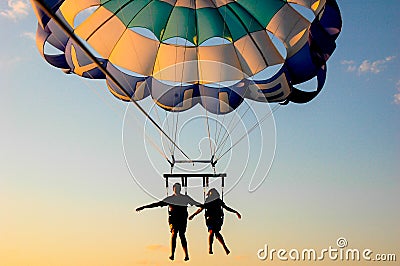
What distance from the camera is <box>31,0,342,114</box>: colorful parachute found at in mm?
8031

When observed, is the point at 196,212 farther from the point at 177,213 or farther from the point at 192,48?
the point at 192,48

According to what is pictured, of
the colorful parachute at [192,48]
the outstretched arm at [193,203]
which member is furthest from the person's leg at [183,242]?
the colorful parachute at [192,48]

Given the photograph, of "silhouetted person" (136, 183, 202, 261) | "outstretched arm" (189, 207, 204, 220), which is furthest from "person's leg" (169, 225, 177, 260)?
"outstretched arm" (189, 207, 204, 220)

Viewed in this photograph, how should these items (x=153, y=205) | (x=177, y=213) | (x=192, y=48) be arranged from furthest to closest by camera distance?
(x=192, y=48)
(x=177, y=213)
(x=153, y=205)

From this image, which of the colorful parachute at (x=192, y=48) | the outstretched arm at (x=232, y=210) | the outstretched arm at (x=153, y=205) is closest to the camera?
the outstretched arm at (x=153, y=205)

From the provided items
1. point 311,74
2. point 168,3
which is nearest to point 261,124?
point 311,74

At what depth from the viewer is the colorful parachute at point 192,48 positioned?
8.03 metres

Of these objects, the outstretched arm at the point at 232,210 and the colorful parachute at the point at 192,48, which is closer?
the outstretched arm at the point at 232,210

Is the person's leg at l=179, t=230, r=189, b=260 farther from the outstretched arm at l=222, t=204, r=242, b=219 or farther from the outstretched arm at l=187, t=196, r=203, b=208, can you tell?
the outstretched arm at l=222, t=204, r=242, b=219

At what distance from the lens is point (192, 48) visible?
347 inches

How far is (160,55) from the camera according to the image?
8.79 m

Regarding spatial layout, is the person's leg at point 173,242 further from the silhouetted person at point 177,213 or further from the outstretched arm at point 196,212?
the outstretched arm at point 196,212

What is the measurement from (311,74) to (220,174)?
229 cm

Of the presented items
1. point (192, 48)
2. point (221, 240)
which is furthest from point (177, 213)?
point (192, 48)
